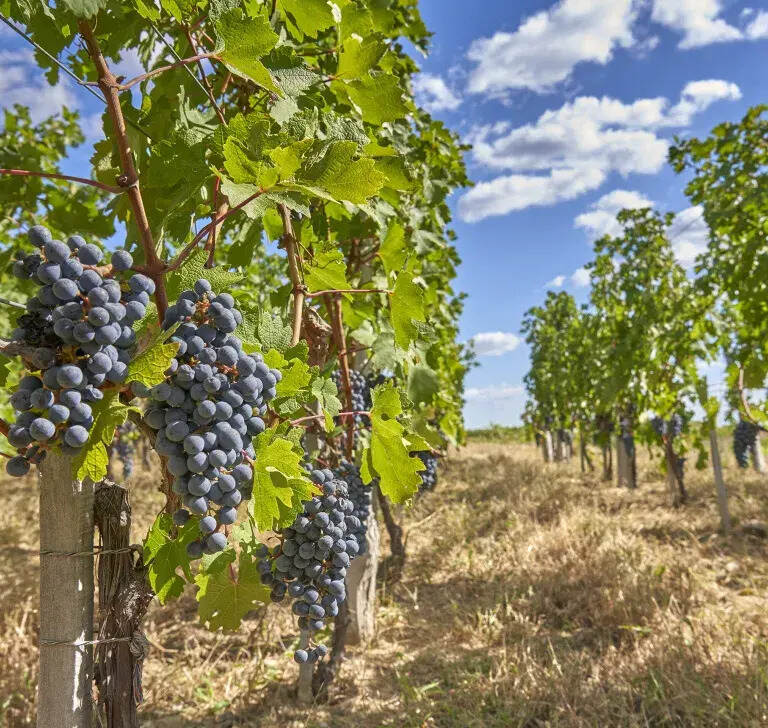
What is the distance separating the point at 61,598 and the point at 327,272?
3.57 ft

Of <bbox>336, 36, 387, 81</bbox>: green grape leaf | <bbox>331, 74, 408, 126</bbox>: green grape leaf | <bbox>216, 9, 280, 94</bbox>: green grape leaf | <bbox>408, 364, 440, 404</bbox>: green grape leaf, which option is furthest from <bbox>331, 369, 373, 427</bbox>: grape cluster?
<bbox>216, 9, 280, 94</bbox>: green grape leaf

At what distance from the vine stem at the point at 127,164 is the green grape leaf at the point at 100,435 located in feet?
0.68

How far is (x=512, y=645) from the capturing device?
378cm

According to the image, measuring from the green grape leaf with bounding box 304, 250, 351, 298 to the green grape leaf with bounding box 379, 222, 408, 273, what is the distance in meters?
0.35

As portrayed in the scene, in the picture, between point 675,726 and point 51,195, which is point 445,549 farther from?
point 51,195

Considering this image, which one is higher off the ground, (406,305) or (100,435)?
(406,305)

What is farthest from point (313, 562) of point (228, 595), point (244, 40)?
point (244, 40)

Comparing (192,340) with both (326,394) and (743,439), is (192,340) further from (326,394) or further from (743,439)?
(743,439)

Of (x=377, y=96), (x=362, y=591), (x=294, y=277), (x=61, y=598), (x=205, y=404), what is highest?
(x=377, y=96)

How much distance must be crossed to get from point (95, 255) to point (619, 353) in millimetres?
6501

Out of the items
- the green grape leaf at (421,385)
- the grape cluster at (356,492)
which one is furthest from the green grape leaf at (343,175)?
the green grape leaf at (421,385)

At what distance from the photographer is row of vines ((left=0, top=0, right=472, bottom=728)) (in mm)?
1012

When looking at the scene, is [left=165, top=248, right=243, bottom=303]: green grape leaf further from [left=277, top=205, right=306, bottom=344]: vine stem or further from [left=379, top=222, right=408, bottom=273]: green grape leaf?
[left=379, top=222, right=408, bottom=273]: green grape leaf

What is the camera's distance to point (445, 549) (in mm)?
5922
